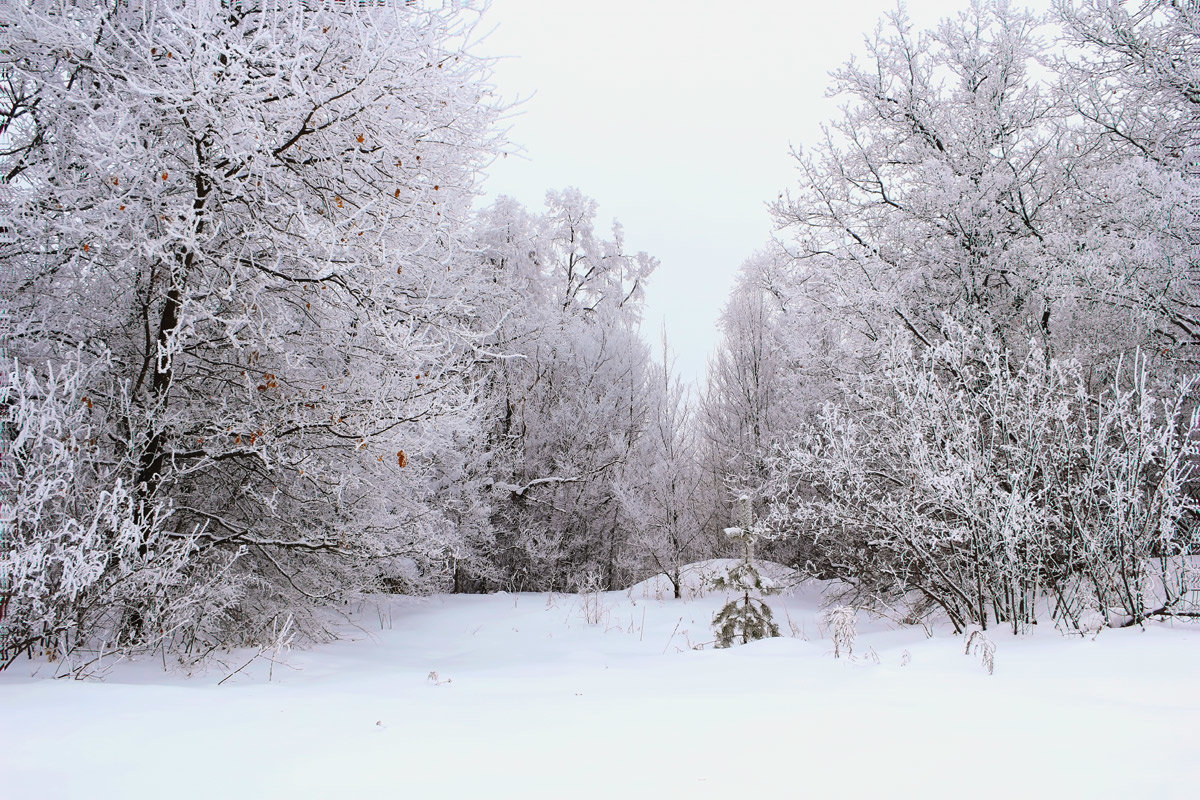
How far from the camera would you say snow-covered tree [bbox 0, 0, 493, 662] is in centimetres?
465

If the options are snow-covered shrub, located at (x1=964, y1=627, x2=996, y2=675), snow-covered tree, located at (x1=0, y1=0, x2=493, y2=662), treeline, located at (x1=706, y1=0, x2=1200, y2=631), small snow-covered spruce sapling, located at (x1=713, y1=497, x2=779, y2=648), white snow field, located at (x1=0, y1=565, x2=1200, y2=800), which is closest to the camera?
white snow field, located at (x1=0, y1=565, x2=1200, y2=800)

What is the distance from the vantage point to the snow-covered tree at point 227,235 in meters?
4.65

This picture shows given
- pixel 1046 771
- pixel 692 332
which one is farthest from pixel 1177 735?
pixel 692 332

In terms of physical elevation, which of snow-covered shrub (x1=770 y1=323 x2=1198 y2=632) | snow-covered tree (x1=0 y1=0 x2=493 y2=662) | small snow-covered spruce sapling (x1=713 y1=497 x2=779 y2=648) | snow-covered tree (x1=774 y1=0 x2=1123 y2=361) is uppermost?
snow-covered tree (x1=774 y1=0 x2=1123 y2=361)

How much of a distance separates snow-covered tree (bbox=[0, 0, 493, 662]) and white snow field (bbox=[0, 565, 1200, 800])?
171 centimetres

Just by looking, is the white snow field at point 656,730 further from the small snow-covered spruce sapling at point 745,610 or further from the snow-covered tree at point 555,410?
the snow-covered tree at point 555,410

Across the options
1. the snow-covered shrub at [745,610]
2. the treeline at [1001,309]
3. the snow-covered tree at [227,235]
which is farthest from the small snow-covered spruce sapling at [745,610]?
the snow-covered tree at [227,235]

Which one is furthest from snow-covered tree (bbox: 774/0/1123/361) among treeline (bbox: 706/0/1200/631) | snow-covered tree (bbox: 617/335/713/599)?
snow-covered tree (bbox: 617/335/713/599)

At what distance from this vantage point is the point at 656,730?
289 cm

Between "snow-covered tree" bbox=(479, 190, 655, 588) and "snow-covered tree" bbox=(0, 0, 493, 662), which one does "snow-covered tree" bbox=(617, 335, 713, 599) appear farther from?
"snow-covered tree" bbox=(0, 0, 493, 662)

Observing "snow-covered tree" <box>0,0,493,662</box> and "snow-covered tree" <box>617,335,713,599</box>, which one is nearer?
"snow-covered tree" <box>0,0,493,662</box>

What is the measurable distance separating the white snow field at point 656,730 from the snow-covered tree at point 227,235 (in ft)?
5.60

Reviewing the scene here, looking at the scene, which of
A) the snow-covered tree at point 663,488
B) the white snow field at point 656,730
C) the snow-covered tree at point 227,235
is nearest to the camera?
the white snow field at point 656,730

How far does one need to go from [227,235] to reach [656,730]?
5.06 metres
